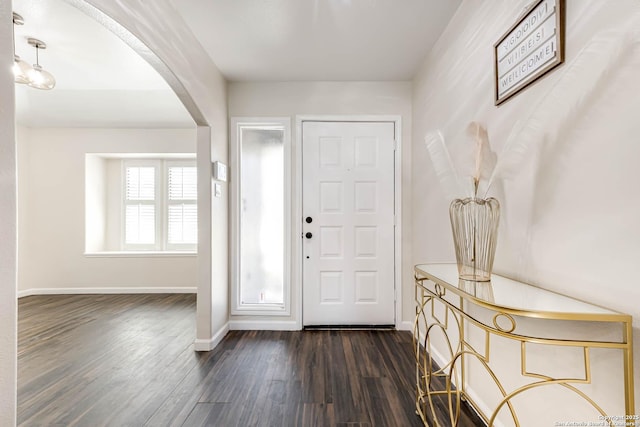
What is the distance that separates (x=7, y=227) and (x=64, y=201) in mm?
4720

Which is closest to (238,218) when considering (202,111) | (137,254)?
(202,111)

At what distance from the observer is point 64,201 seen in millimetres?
4641

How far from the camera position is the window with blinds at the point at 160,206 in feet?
16.6

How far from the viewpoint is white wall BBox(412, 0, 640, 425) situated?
937 mm

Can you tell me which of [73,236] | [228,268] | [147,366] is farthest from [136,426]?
[73,236]

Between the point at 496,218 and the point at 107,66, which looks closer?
the point at 496,218

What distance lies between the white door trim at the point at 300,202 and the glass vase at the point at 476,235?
1.69 metres

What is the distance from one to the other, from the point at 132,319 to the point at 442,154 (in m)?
3.84

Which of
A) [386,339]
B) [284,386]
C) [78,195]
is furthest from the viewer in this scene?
[78,195]

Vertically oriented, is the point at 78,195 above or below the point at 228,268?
above

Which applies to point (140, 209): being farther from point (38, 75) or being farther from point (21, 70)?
point (21, 70)

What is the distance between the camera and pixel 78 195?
15.3ft

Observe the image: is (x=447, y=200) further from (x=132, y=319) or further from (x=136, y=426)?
(x=132, y=319)

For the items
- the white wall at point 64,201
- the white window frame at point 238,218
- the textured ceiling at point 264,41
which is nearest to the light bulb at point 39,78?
the textured ceiling at point 264,41
